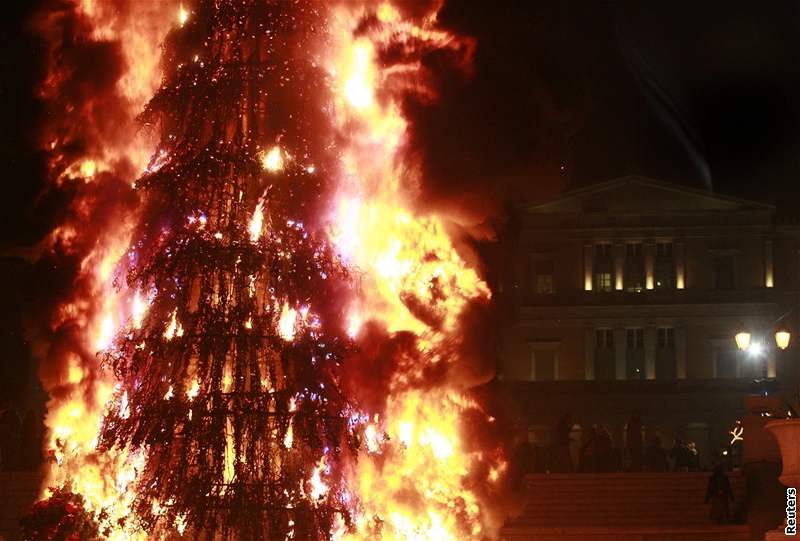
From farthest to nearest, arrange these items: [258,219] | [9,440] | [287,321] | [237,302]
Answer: [9,440], [258,219], [287,321], [237,302]

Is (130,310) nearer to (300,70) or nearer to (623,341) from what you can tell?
(300,70)

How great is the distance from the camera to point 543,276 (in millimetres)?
68188

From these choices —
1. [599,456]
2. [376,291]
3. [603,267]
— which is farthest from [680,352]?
[376,291]

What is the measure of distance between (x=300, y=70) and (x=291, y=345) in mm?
3967

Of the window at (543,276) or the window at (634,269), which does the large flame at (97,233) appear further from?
the window at (634,269)

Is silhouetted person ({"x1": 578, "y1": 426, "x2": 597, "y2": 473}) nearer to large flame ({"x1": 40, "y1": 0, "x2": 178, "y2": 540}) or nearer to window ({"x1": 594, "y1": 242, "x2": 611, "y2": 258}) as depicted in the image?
large flame ({"x1": 40, "y1": 0, "x2": 178, "y2": 540})

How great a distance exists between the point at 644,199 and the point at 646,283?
4.22 meters

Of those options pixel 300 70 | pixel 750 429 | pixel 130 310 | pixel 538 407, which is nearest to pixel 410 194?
pixel 300 70

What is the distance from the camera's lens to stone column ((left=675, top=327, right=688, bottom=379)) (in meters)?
67.0

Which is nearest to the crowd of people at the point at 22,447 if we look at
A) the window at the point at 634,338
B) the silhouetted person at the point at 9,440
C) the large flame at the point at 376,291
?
the silhouetted person at the point at 9,440

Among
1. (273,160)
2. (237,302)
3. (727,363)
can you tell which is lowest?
(237,302)

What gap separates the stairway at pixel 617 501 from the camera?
99.6 ft

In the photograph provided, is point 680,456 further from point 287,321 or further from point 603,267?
point 603,267

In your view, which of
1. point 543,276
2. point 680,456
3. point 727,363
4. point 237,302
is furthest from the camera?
point 543,276
